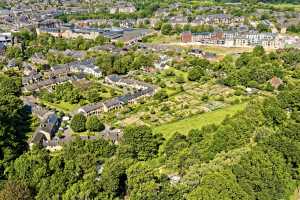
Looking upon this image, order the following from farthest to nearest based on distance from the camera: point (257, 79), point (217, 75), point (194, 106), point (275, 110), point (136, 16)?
point (136, 16)
point (217, 75)
point (257, 79)
point (194, 106)
point (275, 110)

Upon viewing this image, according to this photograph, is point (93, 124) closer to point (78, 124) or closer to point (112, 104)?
point (78, 124)

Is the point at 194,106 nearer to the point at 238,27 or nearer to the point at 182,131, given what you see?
the point at 182,131

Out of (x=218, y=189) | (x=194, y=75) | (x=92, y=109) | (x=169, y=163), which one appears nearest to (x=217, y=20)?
(x=194, y=75)

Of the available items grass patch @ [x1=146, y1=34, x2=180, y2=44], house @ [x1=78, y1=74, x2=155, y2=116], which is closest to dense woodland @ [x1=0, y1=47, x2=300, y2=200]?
house @ [x1=78, y1=74, x2=155, y2=116]

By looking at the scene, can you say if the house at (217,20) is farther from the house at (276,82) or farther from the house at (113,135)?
the house at (113,135)

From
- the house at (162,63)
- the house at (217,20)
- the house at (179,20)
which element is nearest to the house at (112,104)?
the house at (162,63)

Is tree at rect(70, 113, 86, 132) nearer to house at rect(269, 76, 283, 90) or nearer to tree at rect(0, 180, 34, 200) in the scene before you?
tree at rect(0, 180, 34, 200)

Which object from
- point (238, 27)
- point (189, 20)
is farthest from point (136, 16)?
point (238, 27)
